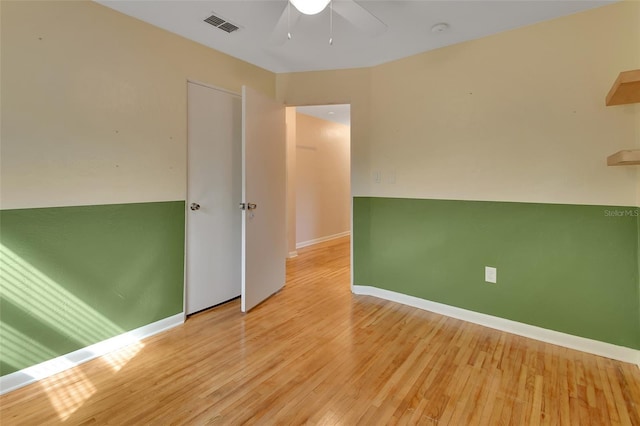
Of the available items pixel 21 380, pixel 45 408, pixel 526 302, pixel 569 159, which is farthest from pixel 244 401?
pixel 569 159

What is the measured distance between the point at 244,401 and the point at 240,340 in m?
0.65

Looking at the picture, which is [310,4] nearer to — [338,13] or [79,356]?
[338,13]

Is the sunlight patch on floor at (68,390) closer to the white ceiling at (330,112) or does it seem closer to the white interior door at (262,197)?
the white interior door at (262,197)

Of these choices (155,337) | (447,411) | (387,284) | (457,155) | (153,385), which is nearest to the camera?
(447,411)

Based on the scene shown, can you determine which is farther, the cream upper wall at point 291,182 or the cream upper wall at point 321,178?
the cream upper wall at point 321,178

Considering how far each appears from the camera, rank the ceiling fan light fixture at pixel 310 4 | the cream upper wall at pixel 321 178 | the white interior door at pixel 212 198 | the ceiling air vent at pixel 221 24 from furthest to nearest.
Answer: the cream upper wall at pixel 321 178, the white interior door at pixel 212 198, the ceiling air vent at pixel 221 24, the ceiling fan light fixture at pixel 310 4

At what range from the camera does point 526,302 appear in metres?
2.34

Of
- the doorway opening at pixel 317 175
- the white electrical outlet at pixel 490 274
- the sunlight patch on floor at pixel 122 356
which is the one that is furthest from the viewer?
the doorway opening at pixel 317 175

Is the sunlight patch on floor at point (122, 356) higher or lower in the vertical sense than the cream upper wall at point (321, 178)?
lower

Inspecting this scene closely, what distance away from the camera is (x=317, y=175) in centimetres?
586

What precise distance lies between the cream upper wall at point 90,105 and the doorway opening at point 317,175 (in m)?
2.52

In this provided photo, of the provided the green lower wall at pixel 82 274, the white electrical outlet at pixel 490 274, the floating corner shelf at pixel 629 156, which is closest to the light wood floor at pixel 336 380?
the green lower wall at pixel 82 274

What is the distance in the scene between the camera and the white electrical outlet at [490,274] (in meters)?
2.47

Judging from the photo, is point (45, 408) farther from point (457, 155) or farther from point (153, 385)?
point (457, 155)
